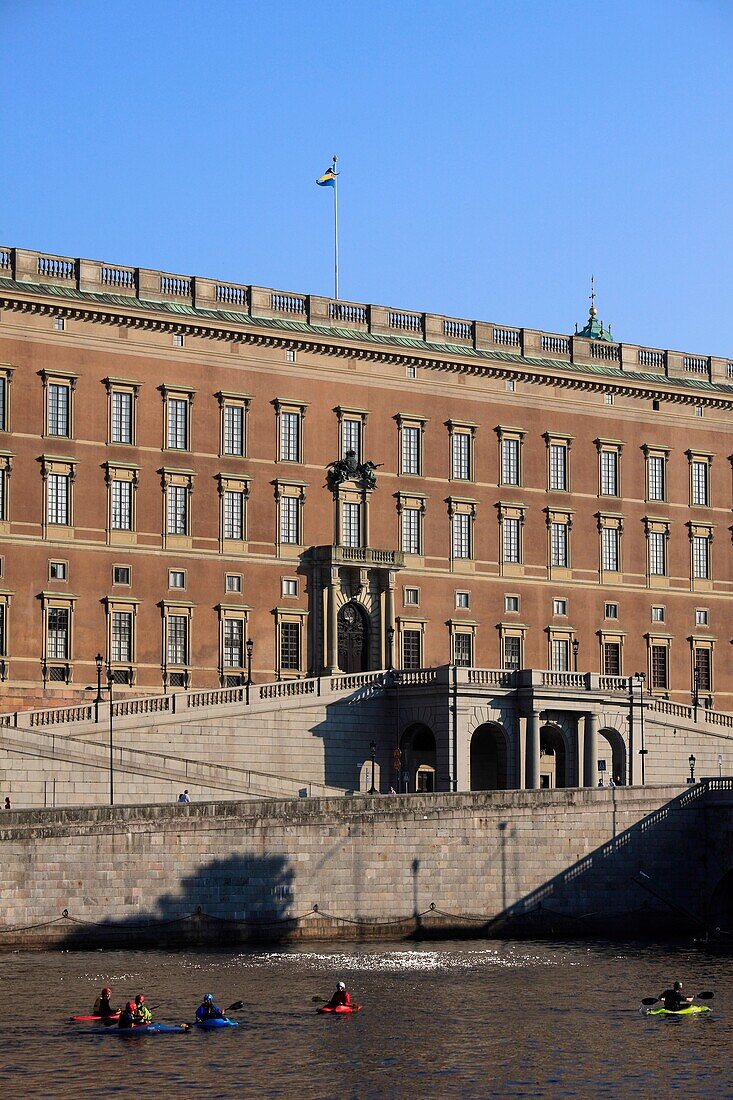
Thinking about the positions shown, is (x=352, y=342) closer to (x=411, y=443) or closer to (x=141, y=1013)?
(x=411, y=443)

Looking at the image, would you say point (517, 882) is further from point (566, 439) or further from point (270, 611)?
point (566, 439)

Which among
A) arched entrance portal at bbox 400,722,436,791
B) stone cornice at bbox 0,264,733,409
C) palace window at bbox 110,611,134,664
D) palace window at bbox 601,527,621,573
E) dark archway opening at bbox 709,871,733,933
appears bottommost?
dark archway opening at bbox 709,871,733,933

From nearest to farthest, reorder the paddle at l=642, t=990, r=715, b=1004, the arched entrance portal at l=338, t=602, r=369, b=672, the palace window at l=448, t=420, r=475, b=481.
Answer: the paddle at l=642, t=990, r=715, b=1004 < the arched entrance portal at l=338, t=602, r=369, b=672 < the palace window at l=448, t=420, r=475, b=481

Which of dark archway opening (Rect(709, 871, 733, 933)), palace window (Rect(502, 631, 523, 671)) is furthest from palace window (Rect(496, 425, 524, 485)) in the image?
dark archway opening (Rect(709, 871, 733, 933))

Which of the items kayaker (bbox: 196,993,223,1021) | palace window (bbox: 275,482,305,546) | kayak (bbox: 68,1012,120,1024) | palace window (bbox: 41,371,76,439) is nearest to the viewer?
kayak (bbox: 68,1012,120,1024)

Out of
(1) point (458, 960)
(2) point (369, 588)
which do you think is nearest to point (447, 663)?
(2) point (369, 588)

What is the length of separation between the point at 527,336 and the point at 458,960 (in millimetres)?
47105

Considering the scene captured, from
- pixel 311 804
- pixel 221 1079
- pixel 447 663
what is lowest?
pixel 221 1079

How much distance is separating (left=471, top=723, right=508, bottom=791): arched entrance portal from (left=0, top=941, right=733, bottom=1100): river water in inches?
901

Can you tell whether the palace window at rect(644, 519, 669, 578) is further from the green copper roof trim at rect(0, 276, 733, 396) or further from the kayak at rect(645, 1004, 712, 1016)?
the kayak at rect(645, 1004, 712, 1016)

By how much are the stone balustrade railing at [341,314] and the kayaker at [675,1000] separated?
4776 centimetres

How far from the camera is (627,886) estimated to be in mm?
88250

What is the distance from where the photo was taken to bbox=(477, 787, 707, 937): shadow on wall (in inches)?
3364

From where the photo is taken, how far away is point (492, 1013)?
2591 inches
